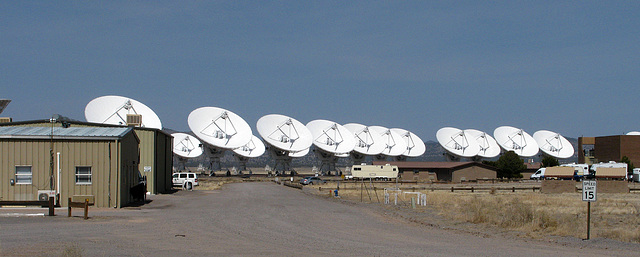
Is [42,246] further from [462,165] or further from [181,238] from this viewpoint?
[462,165]

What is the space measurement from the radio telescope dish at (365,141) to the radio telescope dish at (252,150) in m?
16.2

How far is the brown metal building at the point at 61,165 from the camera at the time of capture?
26469mm

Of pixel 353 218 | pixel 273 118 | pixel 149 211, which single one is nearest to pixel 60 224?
pixel 149 211

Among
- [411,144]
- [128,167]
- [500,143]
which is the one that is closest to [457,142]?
[500,143]

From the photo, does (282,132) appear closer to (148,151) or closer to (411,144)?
(411,144)

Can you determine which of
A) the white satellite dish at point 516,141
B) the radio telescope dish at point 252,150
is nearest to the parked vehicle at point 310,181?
the radio telescope dish at point 252,150

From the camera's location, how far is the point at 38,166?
26547mm

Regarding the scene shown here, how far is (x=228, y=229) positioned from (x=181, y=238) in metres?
2.70

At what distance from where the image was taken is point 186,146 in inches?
4050

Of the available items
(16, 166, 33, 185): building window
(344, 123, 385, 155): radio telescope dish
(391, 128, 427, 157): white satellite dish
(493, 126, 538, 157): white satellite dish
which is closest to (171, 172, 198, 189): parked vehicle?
(16, 166, 33, 185): building window

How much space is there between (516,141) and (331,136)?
36.0 m

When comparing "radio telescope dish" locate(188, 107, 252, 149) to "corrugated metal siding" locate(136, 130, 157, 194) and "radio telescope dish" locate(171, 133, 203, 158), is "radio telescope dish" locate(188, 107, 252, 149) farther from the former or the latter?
"corrugated metal siding" locate(136, 130, 157, 194)

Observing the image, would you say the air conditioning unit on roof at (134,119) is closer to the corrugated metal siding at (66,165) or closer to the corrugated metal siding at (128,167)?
the corrugated metal siding at (128,167)

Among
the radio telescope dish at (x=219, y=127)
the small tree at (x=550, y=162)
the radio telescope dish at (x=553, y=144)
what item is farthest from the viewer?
the radio telescope dish at (x=553, y=144)
